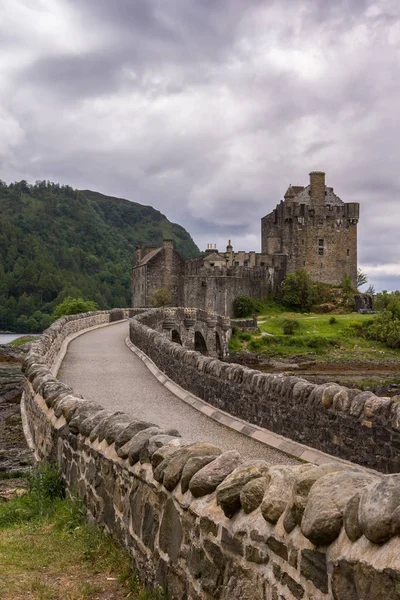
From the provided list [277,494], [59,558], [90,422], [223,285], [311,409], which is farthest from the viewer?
[223,285]

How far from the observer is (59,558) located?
518 cm

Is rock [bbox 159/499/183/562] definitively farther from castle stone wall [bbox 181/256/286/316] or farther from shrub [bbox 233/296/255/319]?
shrub [bbox 233/296/255/319]


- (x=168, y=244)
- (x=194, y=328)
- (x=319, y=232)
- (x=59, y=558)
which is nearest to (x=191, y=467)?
(x=59, y=558)

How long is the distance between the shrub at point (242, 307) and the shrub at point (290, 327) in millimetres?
7667

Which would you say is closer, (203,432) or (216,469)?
(216,469)

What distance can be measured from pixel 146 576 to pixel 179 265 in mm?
63423

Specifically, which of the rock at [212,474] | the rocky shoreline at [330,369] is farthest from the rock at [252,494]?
the rocky shoreline at [330,369]

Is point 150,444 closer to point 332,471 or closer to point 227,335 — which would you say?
point 332,471

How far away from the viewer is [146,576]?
4.44 m

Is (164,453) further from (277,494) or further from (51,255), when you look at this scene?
(51,255)

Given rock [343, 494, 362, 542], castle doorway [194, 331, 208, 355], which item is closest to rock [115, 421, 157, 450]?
rock [343, 494, 362, 542]

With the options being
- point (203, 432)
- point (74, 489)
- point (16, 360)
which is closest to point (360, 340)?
point (16, 360)

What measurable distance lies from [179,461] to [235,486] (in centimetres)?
75

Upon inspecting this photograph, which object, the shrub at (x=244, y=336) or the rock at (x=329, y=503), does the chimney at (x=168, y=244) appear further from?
the rock at (x=329, y=503)
